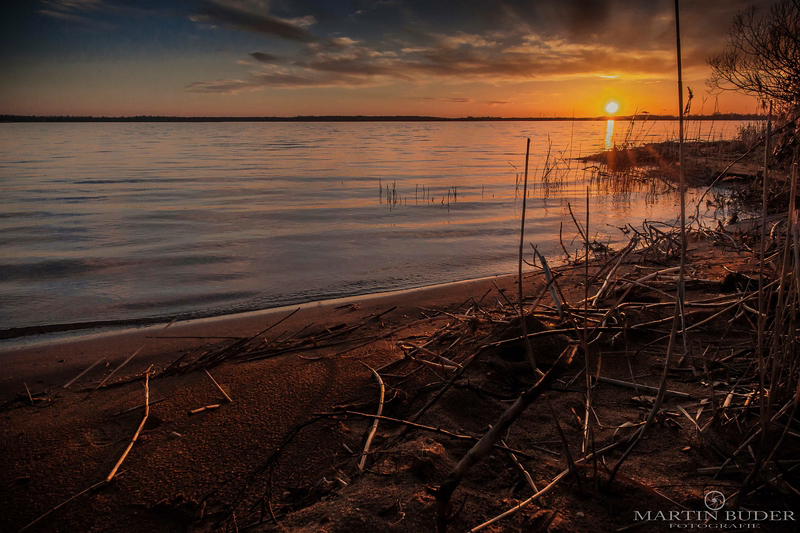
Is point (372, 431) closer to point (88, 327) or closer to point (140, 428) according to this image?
point (140, 428)

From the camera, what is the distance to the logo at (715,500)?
165cm

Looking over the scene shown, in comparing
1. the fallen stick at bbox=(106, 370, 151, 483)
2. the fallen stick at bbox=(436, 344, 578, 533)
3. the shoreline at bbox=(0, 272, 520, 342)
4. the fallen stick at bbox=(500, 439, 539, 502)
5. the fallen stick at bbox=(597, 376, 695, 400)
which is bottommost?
the shoreline at bbox=(0, 272, 520, 342)

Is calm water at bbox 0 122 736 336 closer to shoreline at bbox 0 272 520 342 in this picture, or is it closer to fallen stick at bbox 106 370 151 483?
shoreline at bbox 0 272 520 342

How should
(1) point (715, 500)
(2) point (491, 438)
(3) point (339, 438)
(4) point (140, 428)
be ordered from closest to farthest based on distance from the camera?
(2) point (491, 438)
(1) point (715, 500)
(3) point (339, 438)
(4) point (140, 428)

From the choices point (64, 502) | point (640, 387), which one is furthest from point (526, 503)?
point (64, 502)

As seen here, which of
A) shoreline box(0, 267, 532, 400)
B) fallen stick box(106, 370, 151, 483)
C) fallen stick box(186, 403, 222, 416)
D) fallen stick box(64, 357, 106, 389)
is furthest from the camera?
shoreline box(0, 267, 532, 400)

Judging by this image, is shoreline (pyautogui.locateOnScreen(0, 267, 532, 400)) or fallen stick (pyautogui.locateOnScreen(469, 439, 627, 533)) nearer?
fallen stick (pyautogui.locateOnScreen(469, 439, 627, 533))

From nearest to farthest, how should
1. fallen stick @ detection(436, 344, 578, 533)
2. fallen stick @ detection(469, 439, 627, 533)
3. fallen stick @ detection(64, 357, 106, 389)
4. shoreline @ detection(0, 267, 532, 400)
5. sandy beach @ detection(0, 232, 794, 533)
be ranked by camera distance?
fallen stick @ detection(436, 344, 578, 533)
fallen stick @ detection(469, 439, 627, 533)
sandy beach @ detection(0, 232, 794, 533)
fallen stick @ detection(64, 357, 106, 389)
shoreline @ detection(0, 267, 532, 400)

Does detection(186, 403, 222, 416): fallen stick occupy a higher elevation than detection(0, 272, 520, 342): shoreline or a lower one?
higher

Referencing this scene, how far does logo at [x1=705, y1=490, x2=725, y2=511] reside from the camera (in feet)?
5.42

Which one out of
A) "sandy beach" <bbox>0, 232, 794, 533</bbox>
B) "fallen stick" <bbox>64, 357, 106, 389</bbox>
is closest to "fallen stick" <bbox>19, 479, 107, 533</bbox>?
"sandy beach" <bbox>0, 232, 794, 533</bbox>

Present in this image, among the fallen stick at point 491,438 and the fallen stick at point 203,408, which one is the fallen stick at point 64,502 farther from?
the fallen stick at point 491,438

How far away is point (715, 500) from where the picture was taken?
1.68m

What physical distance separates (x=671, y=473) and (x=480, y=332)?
5.59 feet
